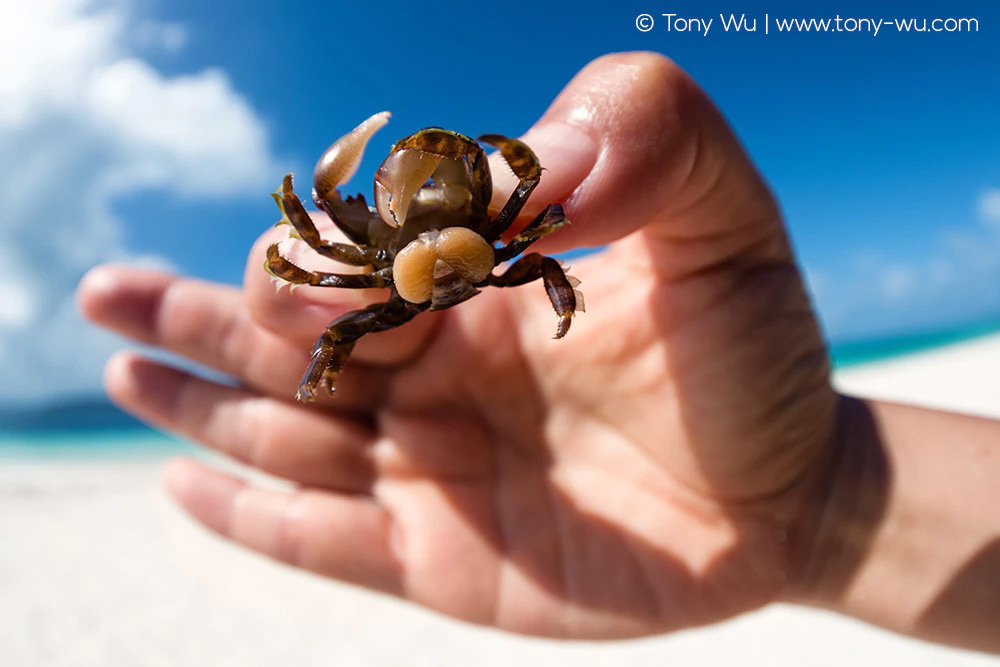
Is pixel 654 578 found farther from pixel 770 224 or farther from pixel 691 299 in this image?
pixel 770 224

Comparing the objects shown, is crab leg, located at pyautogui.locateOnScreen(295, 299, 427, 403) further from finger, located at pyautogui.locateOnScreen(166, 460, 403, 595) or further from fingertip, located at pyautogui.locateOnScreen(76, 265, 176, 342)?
fingertip, located at pyautogui.locateOnScreen(76, 265, 176, 342)

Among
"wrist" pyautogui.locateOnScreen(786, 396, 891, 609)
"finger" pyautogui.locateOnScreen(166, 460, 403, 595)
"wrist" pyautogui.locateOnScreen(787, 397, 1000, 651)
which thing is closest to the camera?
"wrist" pyautogui.locateOnScreen(787, 397, 1000, 651)

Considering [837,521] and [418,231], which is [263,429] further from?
[837,521]

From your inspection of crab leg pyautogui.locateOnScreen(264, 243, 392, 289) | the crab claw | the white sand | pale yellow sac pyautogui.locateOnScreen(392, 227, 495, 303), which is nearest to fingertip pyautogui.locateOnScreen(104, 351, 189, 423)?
crab leg pyautogui.locateOnScreen(264, 243, 392, 289)

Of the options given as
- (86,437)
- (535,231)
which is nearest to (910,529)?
(535,231)

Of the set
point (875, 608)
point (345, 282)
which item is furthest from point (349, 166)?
point (875, 608)

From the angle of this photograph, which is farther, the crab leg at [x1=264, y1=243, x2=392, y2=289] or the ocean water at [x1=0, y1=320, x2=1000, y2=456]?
the ocean water at [x1=0, y1=320, x2=1000, y2=456]
